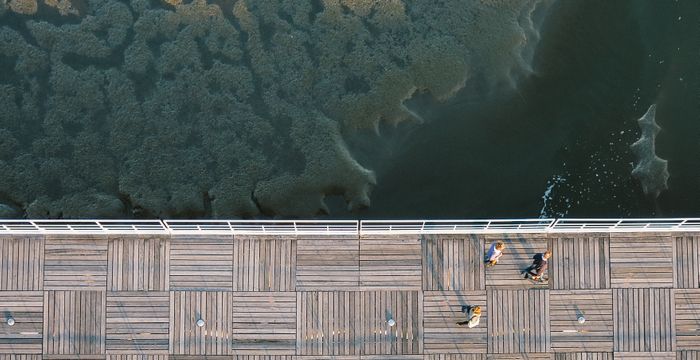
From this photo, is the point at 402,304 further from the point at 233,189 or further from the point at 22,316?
the point at 22,316

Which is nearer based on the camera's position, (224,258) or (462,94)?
(224,258)

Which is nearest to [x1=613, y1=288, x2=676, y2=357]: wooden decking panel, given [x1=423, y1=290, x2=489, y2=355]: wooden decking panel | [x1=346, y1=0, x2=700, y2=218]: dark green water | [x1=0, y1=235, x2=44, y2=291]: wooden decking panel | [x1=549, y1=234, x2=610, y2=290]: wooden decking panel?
[x1=549, y1=234, x2=610, y2=290]: wooden decking panel

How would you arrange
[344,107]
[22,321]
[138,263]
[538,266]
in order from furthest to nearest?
[344,107]
[138,263]
[22,321]
[538,266]

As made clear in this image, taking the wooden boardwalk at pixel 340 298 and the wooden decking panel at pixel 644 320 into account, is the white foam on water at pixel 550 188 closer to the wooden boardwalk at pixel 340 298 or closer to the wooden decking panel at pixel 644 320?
the wooden boardwalk at pixel 340 298

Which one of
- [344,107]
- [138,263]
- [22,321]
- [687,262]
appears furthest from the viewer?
[344,107]

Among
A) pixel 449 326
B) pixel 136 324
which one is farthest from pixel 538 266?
pixel 136 324

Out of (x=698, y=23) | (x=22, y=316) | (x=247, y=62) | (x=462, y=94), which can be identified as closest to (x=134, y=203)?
(x=22, y=316)

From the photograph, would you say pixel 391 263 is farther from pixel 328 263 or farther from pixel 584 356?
pixel 584 356
